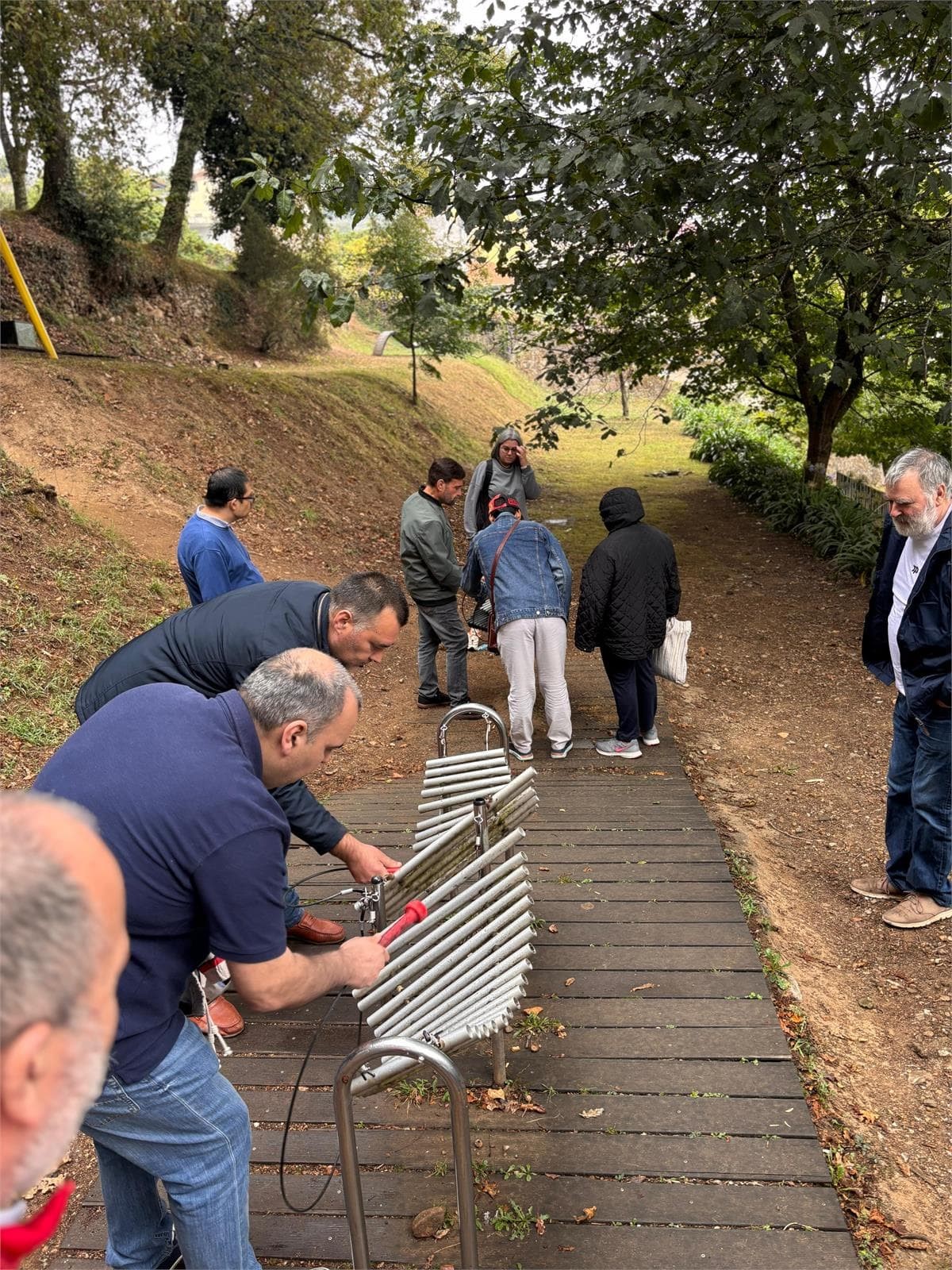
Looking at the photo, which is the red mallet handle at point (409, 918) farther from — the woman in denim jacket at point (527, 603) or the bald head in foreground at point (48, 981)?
the woman in denim jacket at point (527, 603)

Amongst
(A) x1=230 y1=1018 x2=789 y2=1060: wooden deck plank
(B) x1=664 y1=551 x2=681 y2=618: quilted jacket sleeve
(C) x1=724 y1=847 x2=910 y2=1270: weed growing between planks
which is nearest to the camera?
(C) x1=724 y1=847 x2=910 y2=1270: weed growing between planks

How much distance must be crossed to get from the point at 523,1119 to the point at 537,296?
8607 mm

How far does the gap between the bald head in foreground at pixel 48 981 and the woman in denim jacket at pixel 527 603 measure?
15.7 feet

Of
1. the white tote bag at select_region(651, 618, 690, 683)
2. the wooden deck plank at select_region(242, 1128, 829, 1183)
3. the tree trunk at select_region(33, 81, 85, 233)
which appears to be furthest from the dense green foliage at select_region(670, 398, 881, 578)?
the tree trunk at select_region(33, 81, 85, 233)

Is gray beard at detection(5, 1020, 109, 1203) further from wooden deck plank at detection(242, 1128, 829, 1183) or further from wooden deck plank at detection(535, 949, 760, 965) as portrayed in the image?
wooden deck plank at detection(535, 949, 760, 965)

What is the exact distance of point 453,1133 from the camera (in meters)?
2.21

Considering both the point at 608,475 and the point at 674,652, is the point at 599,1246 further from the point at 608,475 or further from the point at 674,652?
the point at 608,475

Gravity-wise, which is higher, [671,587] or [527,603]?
[671,587]

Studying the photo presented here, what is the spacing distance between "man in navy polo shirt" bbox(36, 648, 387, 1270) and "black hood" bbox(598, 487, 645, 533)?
3700 mm

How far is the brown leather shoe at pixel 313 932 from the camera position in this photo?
3.82 metres

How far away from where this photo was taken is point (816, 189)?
883cm

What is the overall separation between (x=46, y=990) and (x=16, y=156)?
2039cm

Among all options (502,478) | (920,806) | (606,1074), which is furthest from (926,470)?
(502,478)

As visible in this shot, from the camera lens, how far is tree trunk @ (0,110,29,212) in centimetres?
1571
